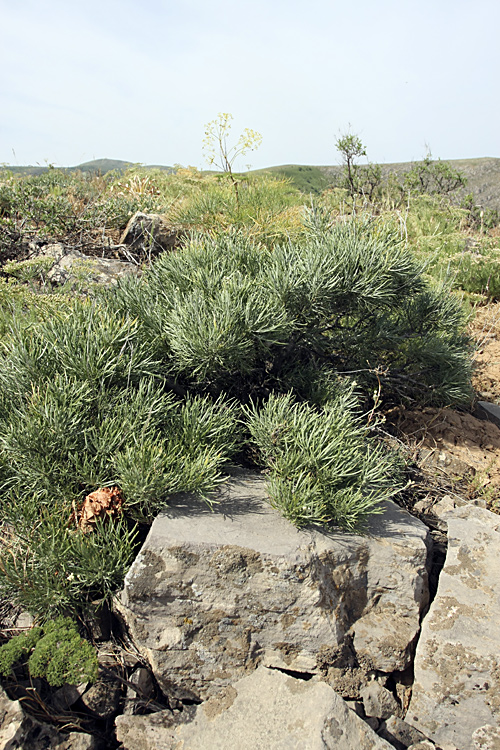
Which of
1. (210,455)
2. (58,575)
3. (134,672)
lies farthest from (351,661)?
(58,575)

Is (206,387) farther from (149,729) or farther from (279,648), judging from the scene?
(149,729)

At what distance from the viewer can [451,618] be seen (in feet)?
8.26

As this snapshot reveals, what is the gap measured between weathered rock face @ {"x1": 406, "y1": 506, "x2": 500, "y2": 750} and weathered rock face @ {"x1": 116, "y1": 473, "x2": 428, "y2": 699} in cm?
17

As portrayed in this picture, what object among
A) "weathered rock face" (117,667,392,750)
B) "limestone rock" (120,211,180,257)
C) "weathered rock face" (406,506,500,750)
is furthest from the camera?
"limestone rock" (120,211,180,257)

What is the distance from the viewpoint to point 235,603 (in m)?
2.40

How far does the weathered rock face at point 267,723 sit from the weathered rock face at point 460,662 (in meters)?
0.40

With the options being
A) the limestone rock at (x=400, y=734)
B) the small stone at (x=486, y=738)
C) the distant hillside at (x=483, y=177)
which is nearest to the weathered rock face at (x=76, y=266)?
the limestone rock at (x=400, y=734)

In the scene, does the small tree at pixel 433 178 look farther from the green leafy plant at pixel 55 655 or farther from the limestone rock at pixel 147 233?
the green leafy plant at pixel 55 655

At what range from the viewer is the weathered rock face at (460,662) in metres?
2.35

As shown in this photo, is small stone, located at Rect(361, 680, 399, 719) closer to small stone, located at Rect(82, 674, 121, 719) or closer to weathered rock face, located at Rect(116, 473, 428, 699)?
weathered rock face, located at Rect(116, 473, 428, 699)

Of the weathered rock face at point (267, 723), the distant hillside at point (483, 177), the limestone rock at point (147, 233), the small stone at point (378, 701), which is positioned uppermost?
the distant hillside at point (483, 177)

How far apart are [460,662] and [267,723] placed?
935 mm

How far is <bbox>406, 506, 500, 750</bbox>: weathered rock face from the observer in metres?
2.35

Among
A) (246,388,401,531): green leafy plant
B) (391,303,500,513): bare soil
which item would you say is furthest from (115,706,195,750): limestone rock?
(391,303,500,513): bare soil
